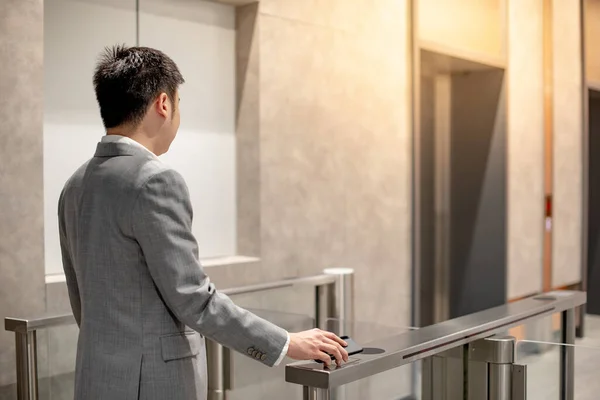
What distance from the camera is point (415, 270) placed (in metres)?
5.05

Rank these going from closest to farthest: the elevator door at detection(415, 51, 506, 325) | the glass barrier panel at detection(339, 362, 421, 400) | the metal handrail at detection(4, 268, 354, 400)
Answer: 1. the glass barrier panel at detection(339, 362, 421, 400)
2. the metal handrail at detection(4, 268, 354, 400)
3. the elevator door at detection(415, 51, 506, 325)

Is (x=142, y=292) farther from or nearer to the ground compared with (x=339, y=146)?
nearer to the ground

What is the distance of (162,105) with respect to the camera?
1.83 meters

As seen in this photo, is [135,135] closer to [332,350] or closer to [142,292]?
[142,292]

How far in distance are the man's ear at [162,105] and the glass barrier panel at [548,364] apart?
118cm

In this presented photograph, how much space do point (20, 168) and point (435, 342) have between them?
5.70 ft

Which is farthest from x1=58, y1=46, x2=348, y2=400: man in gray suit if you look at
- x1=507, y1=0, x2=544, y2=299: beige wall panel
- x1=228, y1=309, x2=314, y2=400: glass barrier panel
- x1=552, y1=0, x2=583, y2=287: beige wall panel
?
x1=552, y1=0, x2=583, y2=287: beige wall panel

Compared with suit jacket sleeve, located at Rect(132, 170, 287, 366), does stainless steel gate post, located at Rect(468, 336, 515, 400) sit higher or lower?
lower

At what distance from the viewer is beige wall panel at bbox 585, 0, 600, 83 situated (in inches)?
259

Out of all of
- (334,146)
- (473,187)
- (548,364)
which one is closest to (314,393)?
(548,364)

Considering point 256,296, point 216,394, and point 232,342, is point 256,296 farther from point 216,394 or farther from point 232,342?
point 232,342

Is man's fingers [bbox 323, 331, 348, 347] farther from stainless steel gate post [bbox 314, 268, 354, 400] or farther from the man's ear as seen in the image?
stainless steel gate post [bbox 314, 268, 354, 400]

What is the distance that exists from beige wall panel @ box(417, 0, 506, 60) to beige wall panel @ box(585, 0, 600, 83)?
1.30 m

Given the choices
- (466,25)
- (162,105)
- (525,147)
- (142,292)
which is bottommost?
(142,292)
